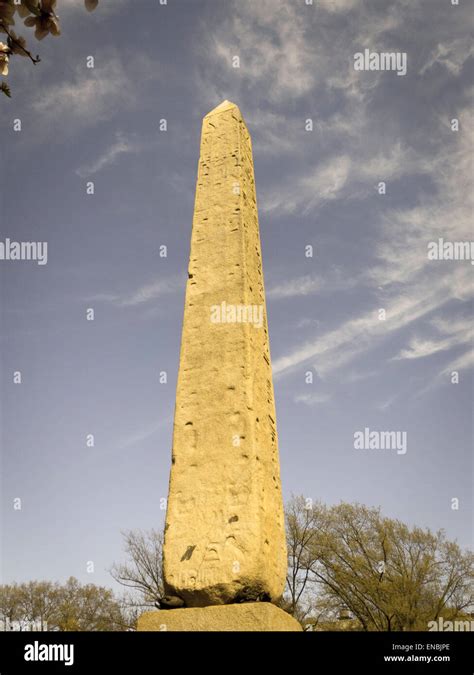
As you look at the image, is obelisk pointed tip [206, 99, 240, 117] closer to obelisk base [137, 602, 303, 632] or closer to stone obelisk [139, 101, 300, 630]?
stone obelisk [139, 101, 300, 630]

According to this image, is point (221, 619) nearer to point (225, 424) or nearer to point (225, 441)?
point (225, 441)

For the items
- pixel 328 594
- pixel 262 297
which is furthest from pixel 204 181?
pixel 328 594

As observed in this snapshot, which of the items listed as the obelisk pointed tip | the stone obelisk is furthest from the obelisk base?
the obelisk pointed tip

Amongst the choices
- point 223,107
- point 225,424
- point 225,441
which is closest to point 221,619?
point 225,441

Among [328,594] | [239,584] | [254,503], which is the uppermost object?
[254,503]

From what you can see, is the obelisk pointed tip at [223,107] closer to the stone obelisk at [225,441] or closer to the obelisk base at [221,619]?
the stone obelisk at [225,441]

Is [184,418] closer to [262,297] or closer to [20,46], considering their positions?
[262,297]

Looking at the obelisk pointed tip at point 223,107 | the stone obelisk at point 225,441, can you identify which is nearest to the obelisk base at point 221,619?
the stone obelisk at point 225,441
